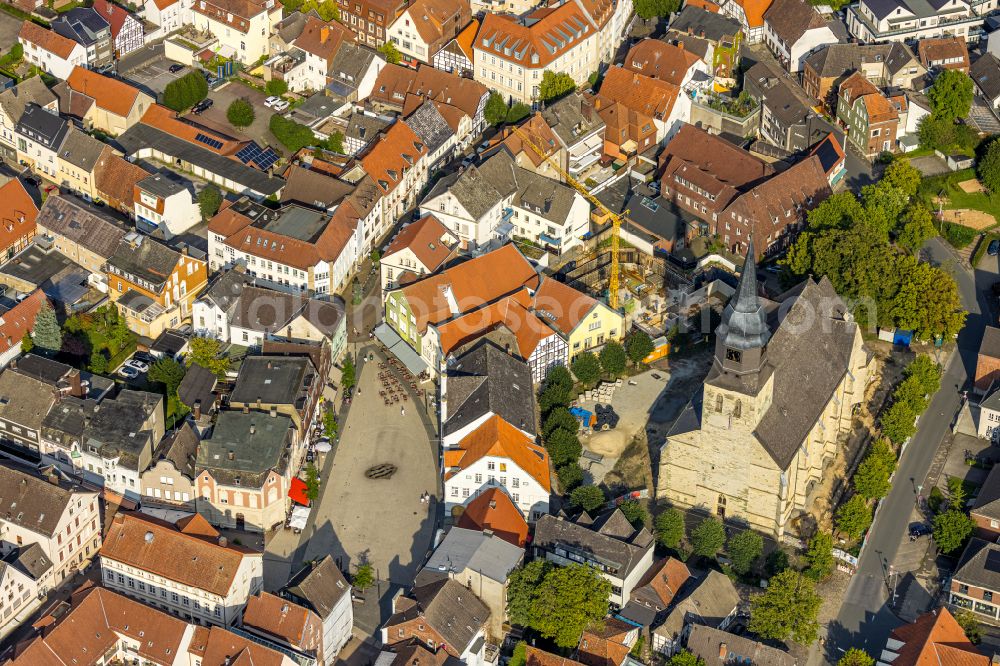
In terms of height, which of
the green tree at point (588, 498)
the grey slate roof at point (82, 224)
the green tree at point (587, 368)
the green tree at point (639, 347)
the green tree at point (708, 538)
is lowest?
the green tree at point (708, 538)

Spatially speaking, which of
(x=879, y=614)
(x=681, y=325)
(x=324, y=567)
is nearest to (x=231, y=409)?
(x=324, y=567)

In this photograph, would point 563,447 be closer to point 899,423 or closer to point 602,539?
point 602,539

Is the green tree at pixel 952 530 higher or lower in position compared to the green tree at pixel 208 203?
lower

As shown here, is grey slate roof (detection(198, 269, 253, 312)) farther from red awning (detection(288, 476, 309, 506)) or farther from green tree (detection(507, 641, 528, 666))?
green tree (detection(507, 641, 528, 666))

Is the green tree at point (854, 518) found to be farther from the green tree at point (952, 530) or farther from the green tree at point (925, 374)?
the green tree at point (925, 374)

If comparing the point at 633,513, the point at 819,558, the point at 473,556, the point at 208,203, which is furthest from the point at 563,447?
the point at 208,203

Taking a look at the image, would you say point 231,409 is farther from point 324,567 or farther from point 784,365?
point 784,365

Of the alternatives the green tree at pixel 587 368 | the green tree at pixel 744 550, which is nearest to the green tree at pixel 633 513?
the green tree at pixel 744 550

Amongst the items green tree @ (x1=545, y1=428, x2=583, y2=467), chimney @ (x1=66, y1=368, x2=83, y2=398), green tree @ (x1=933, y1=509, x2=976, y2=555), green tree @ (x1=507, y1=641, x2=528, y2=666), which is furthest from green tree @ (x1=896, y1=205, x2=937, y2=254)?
chimney @ (x1=66, y1=368, x2=83, y2=398)
